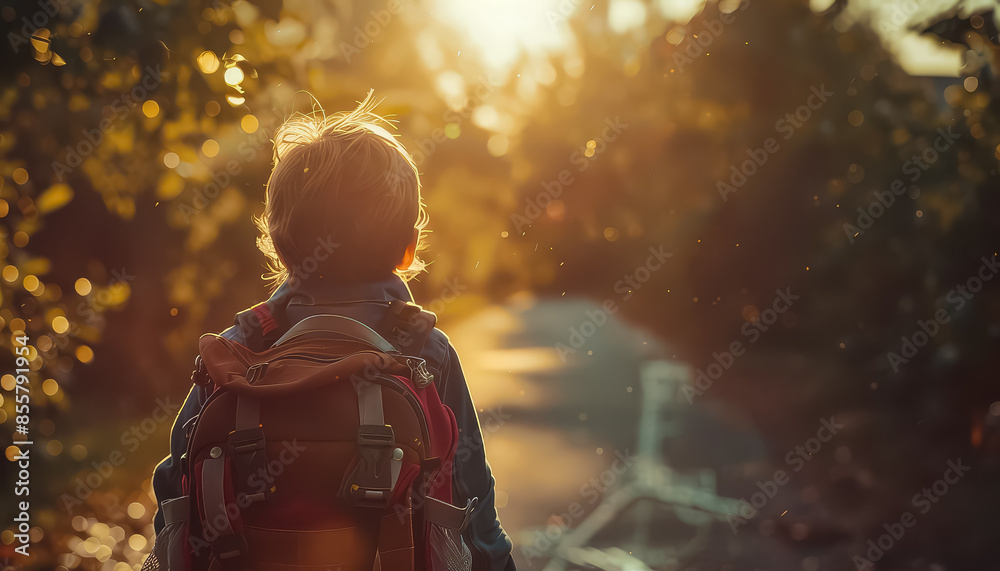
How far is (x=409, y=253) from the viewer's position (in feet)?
6.68

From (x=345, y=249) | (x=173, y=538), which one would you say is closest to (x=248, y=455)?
(x=173, y=538)

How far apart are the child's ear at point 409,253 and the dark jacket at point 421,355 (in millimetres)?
39

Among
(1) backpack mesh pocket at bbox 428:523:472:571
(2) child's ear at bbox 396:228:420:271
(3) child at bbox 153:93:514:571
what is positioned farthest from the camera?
(2) child's ear at bbox 396:228:420:271

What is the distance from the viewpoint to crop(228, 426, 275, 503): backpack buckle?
170cm

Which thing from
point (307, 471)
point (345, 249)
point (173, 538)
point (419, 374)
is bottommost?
point (173, 538)

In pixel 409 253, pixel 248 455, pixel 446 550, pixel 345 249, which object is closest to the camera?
pixel 248 455

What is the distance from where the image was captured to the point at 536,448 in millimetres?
10039

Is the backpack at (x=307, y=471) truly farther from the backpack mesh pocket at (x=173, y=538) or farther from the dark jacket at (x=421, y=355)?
the dark jacket at (x=421, y=355)

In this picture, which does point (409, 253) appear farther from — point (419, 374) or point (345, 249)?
point (419, 374)

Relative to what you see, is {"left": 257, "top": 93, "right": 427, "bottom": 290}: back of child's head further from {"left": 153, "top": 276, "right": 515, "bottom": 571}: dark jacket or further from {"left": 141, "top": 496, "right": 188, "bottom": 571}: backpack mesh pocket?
{"left": 141, "top": 496, "right": 188, "bottom": 571}: backpack mesh pocket

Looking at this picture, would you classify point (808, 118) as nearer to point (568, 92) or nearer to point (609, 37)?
point (609, 37)

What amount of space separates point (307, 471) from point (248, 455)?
121 millimetres

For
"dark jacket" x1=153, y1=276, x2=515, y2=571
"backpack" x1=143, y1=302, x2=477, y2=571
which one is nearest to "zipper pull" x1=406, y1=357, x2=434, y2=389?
"backpack" x1=143, y1=302, x2=477, y2=571

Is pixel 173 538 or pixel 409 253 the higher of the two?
pixel 409 253
